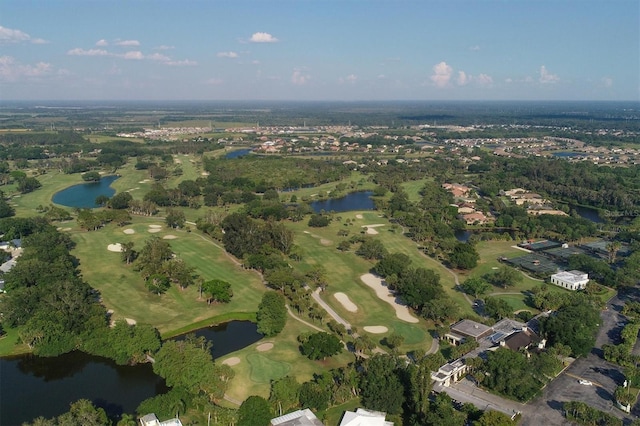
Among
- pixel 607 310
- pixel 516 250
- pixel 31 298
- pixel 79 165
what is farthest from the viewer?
pixel 79 165

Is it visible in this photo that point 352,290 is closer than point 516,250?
Yes

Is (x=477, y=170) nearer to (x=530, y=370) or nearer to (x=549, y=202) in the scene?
(x=549, y=202)

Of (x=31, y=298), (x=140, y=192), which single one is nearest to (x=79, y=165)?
(x=140, y=192)

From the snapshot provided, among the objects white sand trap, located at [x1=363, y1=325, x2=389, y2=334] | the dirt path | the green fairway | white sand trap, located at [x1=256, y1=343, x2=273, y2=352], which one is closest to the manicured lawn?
the dirt path

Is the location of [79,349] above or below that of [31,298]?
below

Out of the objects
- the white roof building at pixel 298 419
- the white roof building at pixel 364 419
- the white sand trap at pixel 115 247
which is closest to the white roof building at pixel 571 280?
the white roof building at pixel 364 419

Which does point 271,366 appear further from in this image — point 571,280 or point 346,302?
point 571,280

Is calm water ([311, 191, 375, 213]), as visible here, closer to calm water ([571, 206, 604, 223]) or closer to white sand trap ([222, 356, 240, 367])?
calm water ([571, 206, 604, 223])
